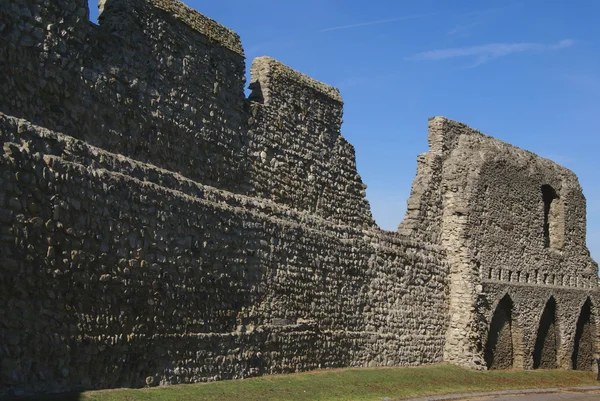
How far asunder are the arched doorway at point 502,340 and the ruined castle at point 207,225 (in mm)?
62

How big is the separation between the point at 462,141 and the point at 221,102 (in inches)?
375

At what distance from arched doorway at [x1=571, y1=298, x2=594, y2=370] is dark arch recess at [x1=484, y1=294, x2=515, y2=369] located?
15.5ft

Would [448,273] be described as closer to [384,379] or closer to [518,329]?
[518,329]

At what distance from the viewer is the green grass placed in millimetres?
11133

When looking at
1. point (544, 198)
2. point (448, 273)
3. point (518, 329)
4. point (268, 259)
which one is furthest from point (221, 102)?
point (544, 198)

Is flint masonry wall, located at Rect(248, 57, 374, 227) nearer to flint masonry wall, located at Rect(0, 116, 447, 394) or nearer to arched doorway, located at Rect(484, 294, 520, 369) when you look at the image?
flint masonry wall, located at Rect(0, 116, 447, 394)

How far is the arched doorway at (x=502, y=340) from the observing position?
22.7 meters

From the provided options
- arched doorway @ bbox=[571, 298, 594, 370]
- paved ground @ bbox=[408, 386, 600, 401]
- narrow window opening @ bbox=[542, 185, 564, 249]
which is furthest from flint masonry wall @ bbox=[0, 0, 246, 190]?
arched doorway @ bbox=[571, 298, 594, 370]

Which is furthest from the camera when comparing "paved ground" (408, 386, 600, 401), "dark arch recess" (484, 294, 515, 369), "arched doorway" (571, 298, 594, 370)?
"arched doorway" (571, 298, 594, 370)

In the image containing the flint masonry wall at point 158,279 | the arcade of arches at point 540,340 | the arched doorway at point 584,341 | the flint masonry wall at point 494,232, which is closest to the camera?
the flint masonry wall at point 158,279

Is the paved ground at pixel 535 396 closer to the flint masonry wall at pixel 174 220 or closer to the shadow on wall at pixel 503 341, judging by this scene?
the flint masonry wall at pixel 174 220

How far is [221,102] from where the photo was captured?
1499 cm

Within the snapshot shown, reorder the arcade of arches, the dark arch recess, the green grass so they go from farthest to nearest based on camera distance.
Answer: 1. the arcade of arches
2. the dark arch recess
3. the green grass

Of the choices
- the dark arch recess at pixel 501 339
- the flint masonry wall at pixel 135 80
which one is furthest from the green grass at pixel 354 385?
the flint masonry wall at pixel 135 80
